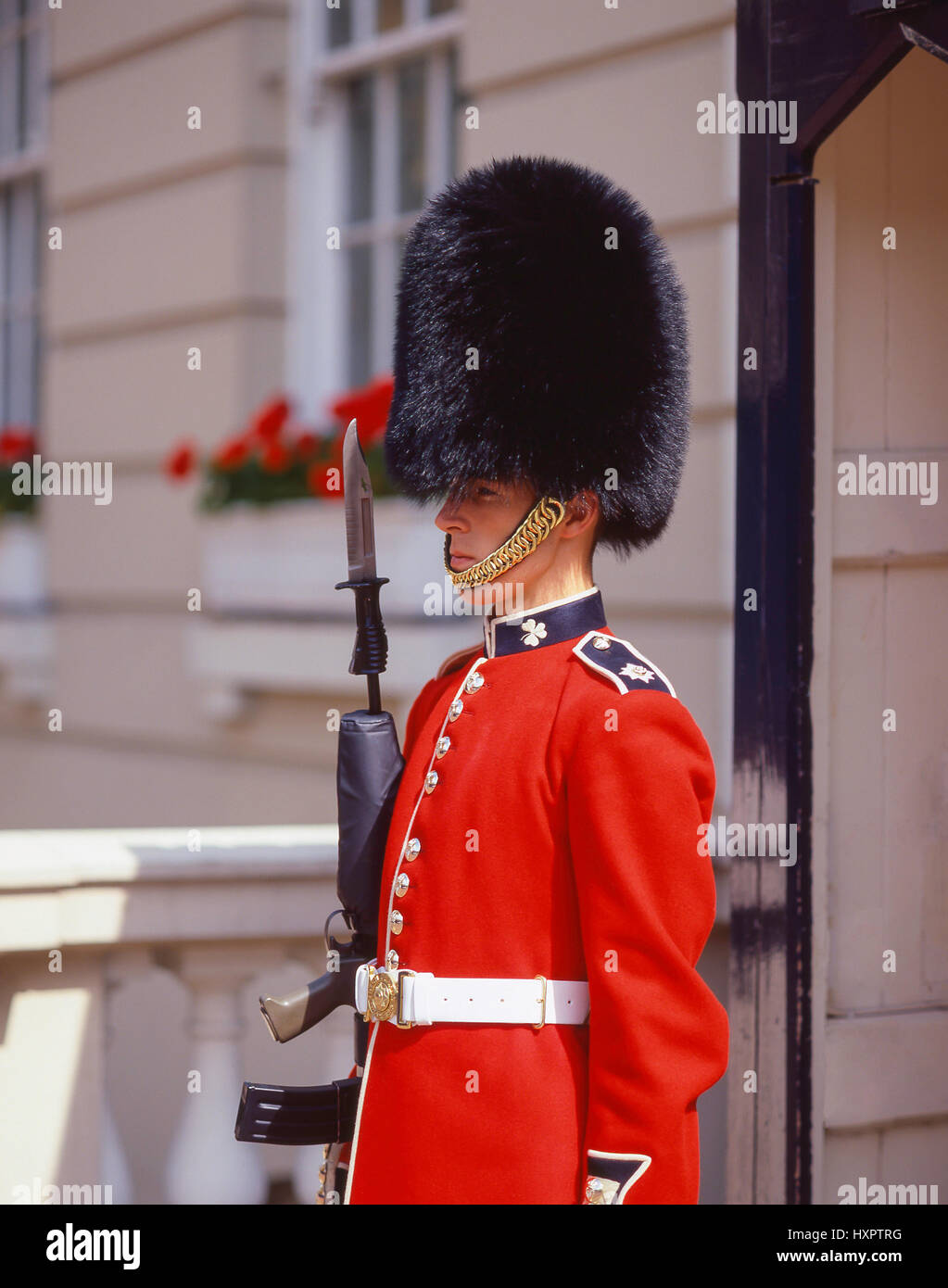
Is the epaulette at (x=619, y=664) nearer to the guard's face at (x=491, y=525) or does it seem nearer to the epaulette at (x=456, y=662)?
the guard's face at (x=491, y=525)

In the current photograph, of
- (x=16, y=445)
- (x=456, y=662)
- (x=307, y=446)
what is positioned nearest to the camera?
(x=456, y=662)

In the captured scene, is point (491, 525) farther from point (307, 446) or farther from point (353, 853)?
point (307, 446)

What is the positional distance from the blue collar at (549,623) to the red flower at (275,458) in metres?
3.01

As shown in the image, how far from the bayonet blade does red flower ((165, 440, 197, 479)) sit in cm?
333

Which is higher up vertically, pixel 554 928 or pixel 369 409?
pixel 369 409

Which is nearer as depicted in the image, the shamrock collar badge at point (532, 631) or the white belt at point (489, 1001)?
the white belt at point (489, 1001)

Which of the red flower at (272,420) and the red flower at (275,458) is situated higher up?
the red flower at (272,420)

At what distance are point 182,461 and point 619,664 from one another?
11.7 ft

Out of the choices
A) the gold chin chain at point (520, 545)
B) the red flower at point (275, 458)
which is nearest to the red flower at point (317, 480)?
the red flower at point (275, 458)

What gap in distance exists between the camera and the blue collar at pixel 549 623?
185 centimetres

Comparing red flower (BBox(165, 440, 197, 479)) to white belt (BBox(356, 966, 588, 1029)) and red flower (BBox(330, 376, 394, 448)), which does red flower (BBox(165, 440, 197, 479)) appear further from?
white belt (BBox(356, 966, 588, 1029))

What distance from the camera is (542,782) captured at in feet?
5.71

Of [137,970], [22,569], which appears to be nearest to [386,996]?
[137,970]
